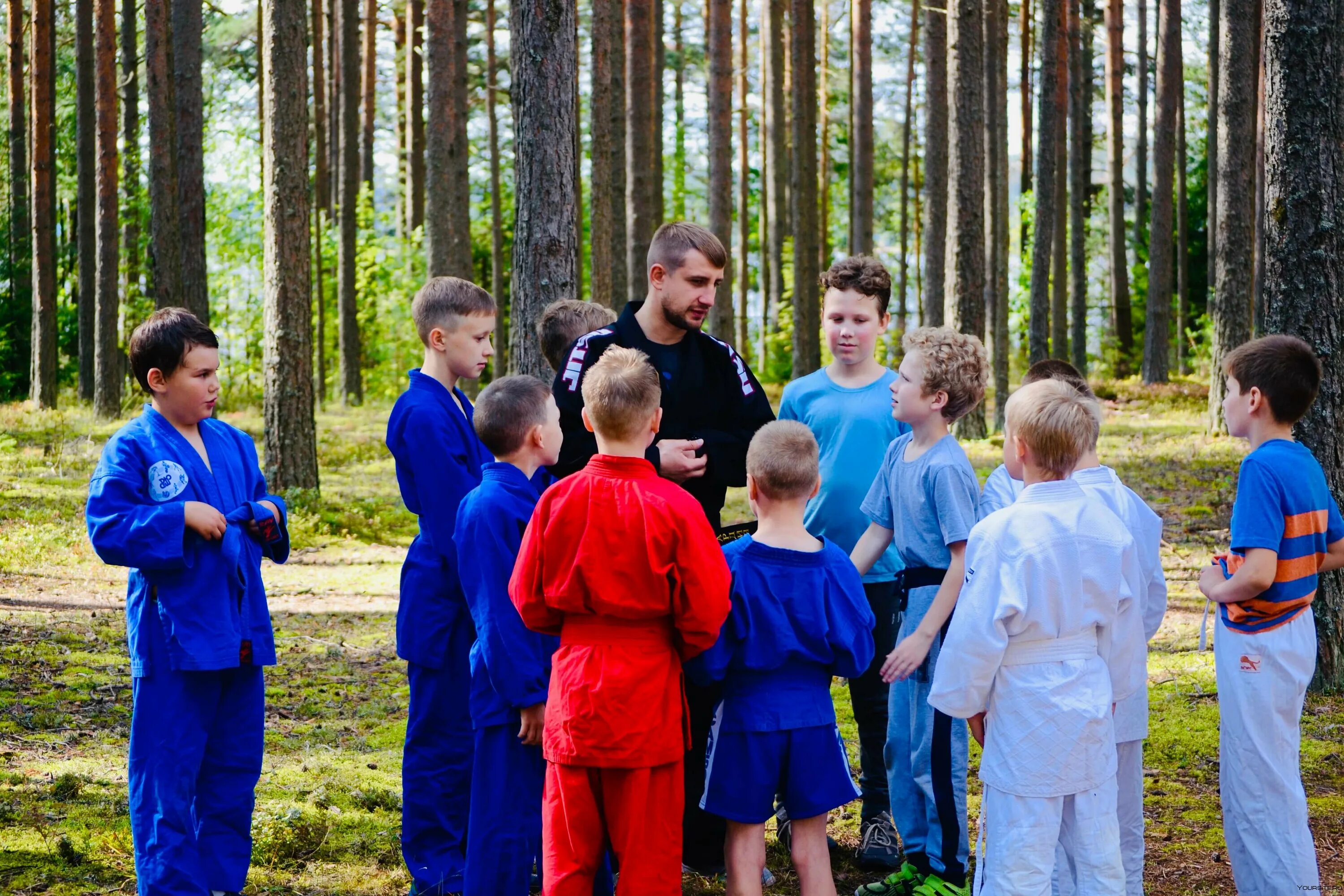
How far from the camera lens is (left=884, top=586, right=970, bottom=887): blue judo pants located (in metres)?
3.82

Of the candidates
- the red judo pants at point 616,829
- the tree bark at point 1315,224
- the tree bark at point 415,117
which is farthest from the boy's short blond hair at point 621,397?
the tree bark at point 415,117

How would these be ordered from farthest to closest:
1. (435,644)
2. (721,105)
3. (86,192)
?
(86,192) → (721,105) → (435,644)

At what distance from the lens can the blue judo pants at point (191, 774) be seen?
3576mm

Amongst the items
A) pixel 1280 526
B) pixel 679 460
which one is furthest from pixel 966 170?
pixel 679 460

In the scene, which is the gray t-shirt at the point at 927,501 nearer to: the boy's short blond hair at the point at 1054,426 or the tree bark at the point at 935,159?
the boy's short blond hair at the point at 1054,426

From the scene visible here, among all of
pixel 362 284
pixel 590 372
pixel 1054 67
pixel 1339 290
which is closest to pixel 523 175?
pixel 590 372

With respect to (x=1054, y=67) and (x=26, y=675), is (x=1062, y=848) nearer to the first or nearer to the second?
(x=26, y=675)

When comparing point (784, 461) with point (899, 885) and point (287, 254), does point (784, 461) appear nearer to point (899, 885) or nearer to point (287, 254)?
point (899, 885)

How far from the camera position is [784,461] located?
333cm

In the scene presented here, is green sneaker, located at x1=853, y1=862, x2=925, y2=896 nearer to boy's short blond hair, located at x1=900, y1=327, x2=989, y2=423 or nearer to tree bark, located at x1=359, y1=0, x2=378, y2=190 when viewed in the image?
boy's short blond hair, located at x1=900, y1=327, x2=989, y2=423

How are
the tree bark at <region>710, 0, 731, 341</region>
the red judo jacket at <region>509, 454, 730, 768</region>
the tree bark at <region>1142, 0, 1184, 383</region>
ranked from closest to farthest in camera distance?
the red judo jacket at <region>509, 454, 730, 768</region> < the tree bark at <region>710, 0, 731, 341</region> < the tree bark at <region>1142, 0, 1184, 383</region>

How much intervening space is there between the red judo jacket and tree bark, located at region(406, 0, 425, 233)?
20413mm

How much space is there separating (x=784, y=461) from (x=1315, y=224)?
4060mm

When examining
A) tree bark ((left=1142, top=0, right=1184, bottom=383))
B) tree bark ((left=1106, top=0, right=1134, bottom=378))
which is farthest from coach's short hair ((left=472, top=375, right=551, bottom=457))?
tree bark ((left=1106, top=0, right=1134, bottom=378))
